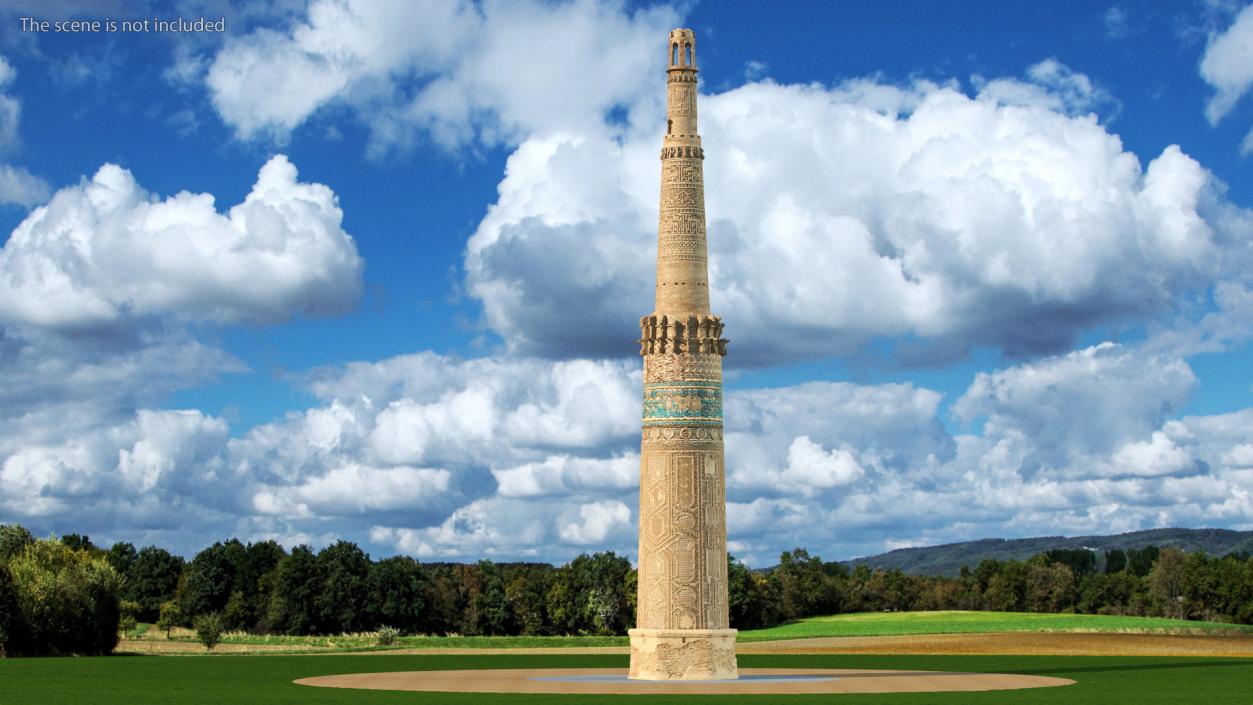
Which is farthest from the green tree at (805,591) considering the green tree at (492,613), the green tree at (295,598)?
the green tree at (295,598)

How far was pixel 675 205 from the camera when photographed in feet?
182

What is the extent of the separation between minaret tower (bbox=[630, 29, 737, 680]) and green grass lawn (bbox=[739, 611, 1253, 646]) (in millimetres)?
53755

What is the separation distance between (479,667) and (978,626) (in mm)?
57108

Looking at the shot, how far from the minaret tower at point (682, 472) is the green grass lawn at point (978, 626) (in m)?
53.8

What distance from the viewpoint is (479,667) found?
6938 centimetres

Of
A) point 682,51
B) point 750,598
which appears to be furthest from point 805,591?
point 682,51

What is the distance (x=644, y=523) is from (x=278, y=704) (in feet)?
57.0

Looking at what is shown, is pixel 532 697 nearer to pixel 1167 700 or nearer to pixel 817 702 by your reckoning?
pixel 817 702

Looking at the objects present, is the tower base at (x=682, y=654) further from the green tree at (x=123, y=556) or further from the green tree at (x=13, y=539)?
the green tree at (x=123, y=556)

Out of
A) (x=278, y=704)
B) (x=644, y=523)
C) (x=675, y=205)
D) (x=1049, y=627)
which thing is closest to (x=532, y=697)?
(x=278, y=704)

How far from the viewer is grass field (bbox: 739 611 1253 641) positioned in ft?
361

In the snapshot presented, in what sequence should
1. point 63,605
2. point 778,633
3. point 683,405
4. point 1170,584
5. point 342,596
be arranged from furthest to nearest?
point 1170,584 < point 342,596 < point 778,633 < point 63,605 < point 683,405

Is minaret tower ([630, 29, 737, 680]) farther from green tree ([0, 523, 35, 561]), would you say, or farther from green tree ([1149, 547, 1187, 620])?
green tree ([1149, 547, 1187, 620])

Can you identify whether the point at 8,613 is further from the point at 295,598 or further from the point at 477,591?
the point at 477,591
